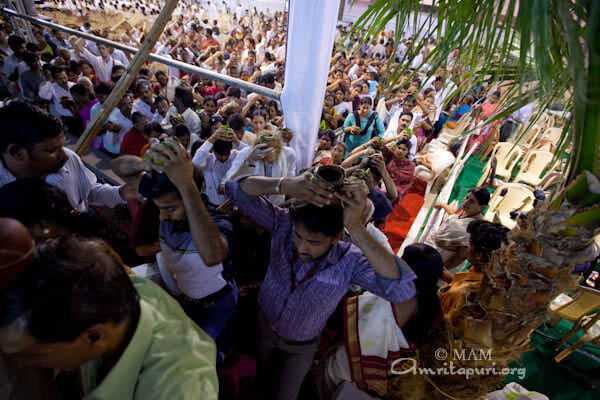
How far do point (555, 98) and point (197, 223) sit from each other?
1.63 m

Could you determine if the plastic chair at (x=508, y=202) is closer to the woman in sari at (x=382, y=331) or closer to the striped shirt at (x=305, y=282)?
the woman in sari at (x=382, y=331)

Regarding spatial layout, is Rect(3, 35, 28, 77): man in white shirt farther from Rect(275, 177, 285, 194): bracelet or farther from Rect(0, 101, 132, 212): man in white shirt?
Rect(275, 177, 285, 194): bracelet

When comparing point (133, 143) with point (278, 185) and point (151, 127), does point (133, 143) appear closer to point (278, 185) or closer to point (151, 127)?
point (151, 127)

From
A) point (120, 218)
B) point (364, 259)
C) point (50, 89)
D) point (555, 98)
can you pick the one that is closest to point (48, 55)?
point (50, 89)

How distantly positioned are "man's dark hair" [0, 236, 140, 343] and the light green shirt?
11 cm

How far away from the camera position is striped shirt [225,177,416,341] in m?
1.47

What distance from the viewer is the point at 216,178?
3.14 meters

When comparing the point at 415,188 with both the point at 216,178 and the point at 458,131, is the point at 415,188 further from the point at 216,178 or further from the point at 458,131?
the point at 216,178

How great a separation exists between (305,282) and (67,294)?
105cm

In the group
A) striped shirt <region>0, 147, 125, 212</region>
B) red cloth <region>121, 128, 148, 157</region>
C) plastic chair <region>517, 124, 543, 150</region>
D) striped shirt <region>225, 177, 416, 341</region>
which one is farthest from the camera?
plastic chair <region>517, 124, 543, 150</region>

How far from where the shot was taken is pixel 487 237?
6.88 ft

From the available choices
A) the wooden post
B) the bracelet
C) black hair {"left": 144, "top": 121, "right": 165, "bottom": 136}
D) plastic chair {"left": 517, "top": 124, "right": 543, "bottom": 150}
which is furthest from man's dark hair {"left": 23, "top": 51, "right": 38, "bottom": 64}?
plastic chair {"left": 517, "top": 124, "right": 543, "bottom": 150}

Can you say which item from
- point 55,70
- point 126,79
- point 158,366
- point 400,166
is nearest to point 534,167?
point 400,166

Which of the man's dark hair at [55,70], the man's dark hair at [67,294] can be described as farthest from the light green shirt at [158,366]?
the man's dark hair at [55,70]
